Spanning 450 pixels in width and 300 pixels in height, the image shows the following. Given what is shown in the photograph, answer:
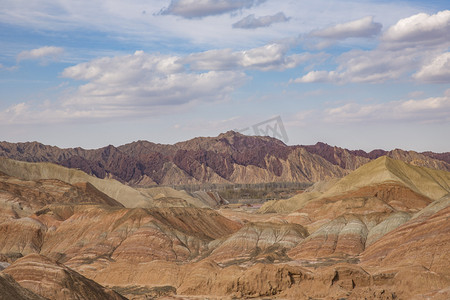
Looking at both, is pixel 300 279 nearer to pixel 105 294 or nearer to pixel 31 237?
pixel 105 294

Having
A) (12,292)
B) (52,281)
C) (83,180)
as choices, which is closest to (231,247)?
(52,281)

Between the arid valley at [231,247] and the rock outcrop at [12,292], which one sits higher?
the rock outcrop at [12,292]

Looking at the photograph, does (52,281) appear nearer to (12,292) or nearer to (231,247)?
(12,292)

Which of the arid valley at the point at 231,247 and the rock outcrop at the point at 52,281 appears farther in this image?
the arid valley at the point at 231,247

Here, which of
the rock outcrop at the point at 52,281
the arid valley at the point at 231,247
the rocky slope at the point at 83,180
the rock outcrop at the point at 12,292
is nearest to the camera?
the rock outcrop at the point at 12,292

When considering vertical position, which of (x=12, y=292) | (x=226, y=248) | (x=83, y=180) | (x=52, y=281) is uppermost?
(x=83, y=180)

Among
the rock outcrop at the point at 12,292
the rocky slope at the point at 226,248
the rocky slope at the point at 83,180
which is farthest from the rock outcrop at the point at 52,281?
the rocky slope at the point at 83,180

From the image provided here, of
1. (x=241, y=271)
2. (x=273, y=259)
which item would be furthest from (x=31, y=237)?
(x=241, y=271)

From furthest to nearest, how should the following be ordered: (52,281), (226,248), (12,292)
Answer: (226,248) < (52,281) < (12,292)

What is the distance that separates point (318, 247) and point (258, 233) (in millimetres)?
11104

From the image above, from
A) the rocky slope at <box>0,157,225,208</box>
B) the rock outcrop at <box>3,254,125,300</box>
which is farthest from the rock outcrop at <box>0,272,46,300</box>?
the rocky slope at <box>0,157,225,208</box>

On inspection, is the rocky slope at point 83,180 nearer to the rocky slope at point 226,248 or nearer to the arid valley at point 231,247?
the arid valley at point 231,247

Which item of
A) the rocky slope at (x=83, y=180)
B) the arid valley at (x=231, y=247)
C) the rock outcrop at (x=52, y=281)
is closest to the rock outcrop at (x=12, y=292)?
the arid valley at (x=231, y=247)

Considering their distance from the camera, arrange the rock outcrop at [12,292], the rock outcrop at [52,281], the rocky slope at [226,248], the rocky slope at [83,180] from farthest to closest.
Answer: the rocky slope at [83,180]
the rocky slope at [226,248]
the rock outcrop at [52,281]
the rock outcrop at [12,292]
